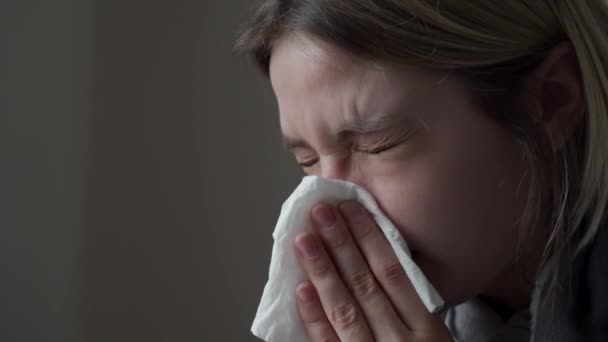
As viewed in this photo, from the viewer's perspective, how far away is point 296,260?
0.79 metres

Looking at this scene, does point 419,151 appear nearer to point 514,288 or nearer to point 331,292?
point 331,292

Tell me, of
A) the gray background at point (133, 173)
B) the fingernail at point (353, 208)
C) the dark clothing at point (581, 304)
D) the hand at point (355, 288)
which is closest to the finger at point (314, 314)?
the hand at point (355, 288)

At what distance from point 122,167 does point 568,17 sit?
81 centimetres

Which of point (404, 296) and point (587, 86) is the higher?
point (587, 86)

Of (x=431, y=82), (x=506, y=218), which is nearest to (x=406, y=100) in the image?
(x=431, y=82)

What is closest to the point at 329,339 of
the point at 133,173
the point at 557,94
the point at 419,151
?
the point at 419,151

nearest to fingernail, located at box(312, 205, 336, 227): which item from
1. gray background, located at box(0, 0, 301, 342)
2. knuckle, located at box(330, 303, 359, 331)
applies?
knuckle, located at box(330, 303, 359, 331)

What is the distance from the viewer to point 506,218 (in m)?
0.75

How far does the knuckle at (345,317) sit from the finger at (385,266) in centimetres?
5

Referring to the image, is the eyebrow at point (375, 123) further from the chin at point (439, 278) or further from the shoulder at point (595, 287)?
the shoulder at point (595, 287)

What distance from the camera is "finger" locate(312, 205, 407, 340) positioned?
76 cm

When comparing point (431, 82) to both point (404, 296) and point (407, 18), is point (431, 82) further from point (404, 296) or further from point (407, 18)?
point (404, 296)

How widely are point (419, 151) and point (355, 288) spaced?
0.19 meters

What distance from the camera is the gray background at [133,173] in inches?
43.7
